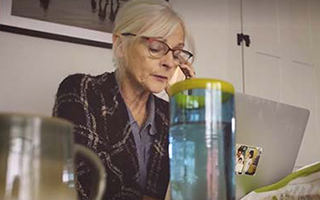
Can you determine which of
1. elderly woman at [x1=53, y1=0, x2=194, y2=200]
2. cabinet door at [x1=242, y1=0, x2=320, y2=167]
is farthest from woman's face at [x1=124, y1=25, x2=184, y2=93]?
cabinet door at [x1=242, y1=0, x2=320, y2=167]

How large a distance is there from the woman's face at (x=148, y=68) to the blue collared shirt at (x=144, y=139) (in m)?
0.08

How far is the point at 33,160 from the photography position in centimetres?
37

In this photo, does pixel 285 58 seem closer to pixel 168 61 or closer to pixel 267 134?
pixel 168 61

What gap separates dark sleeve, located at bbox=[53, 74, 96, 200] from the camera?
3.97ft

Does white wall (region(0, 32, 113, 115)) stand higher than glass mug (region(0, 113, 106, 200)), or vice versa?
white wall (region(0, 32, 113, 115))

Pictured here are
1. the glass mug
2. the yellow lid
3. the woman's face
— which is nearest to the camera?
the glass mug

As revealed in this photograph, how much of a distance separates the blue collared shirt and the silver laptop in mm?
446

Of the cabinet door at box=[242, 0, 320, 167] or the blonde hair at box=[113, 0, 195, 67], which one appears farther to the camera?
the cabinet door at box=[242, 0, 320, 167]

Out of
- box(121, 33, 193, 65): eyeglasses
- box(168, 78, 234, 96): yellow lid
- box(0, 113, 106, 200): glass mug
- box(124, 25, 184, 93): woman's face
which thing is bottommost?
box(0, 113, 106, 200): glass mug

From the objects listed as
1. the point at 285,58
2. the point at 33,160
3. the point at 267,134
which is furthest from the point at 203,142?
the point at 285,58

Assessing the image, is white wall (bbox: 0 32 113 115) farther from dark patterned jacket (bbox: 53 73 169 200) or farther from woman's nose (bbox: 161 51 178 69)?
woman's nose (bbox: 161 51 178 69)

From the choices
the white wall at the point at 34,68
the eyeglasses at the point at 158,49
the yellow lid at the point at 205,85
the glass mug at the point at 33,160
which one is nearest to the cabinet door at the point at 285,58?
the eyeglasses at the point at 158,49

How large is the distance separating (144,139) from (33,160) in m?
0.94

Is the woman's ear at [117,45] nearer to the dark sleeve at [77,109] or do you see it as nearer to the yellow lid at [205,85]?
the dark sleeve at [77,109]
